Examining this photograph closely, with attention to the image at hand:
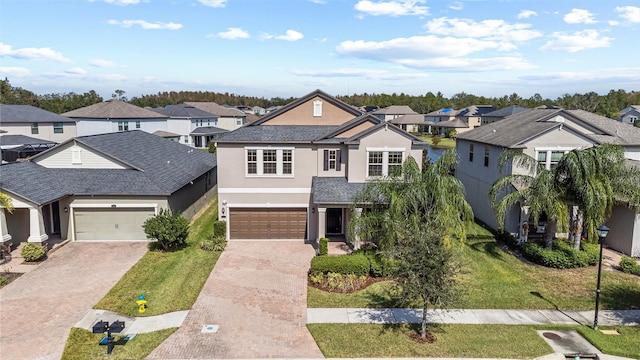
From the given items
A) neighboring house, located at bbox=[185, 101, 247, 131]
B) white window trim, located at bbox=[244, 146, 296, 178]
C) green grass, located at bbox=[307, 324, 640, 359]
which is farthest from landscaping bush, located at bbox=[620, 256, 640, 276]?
neighboring house, located at bbox=[185, 101, 247, 131]

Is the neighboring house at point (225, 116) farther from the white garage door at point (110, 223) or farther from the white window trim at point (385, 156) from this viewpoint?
the white window trim at point (385, 156)

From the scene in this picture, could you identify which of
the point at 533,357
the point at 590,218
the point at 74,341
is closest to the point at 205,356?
the point at 74,341

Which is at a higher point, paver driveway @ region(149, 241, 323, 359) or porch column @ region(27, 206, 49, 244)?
porch column @ region(27, 206, 49, 244)

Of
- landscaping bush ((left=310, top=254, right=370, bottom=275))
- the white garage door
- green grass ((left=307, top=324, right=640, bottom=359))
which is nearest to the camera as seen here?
green grass ((left=307, top=324, right=640, bottom=359))

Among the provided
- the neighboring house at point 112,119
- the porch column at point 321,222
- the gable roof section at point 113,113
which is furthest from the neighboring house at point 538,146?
the gable roof section at point 113,113

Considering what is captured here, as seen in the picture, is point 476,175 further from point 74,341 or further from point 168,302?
point 74,341

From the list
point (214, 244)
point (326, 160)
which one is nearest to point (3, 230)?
point (214, 244)

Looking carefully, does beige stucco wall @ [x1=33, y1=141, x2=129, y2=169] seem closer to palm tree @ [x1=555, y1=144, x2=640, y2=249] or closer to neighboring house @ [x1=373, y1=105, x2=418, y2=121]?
palm tree @ [x1=555, y1=144, x2=640, y2=249]
